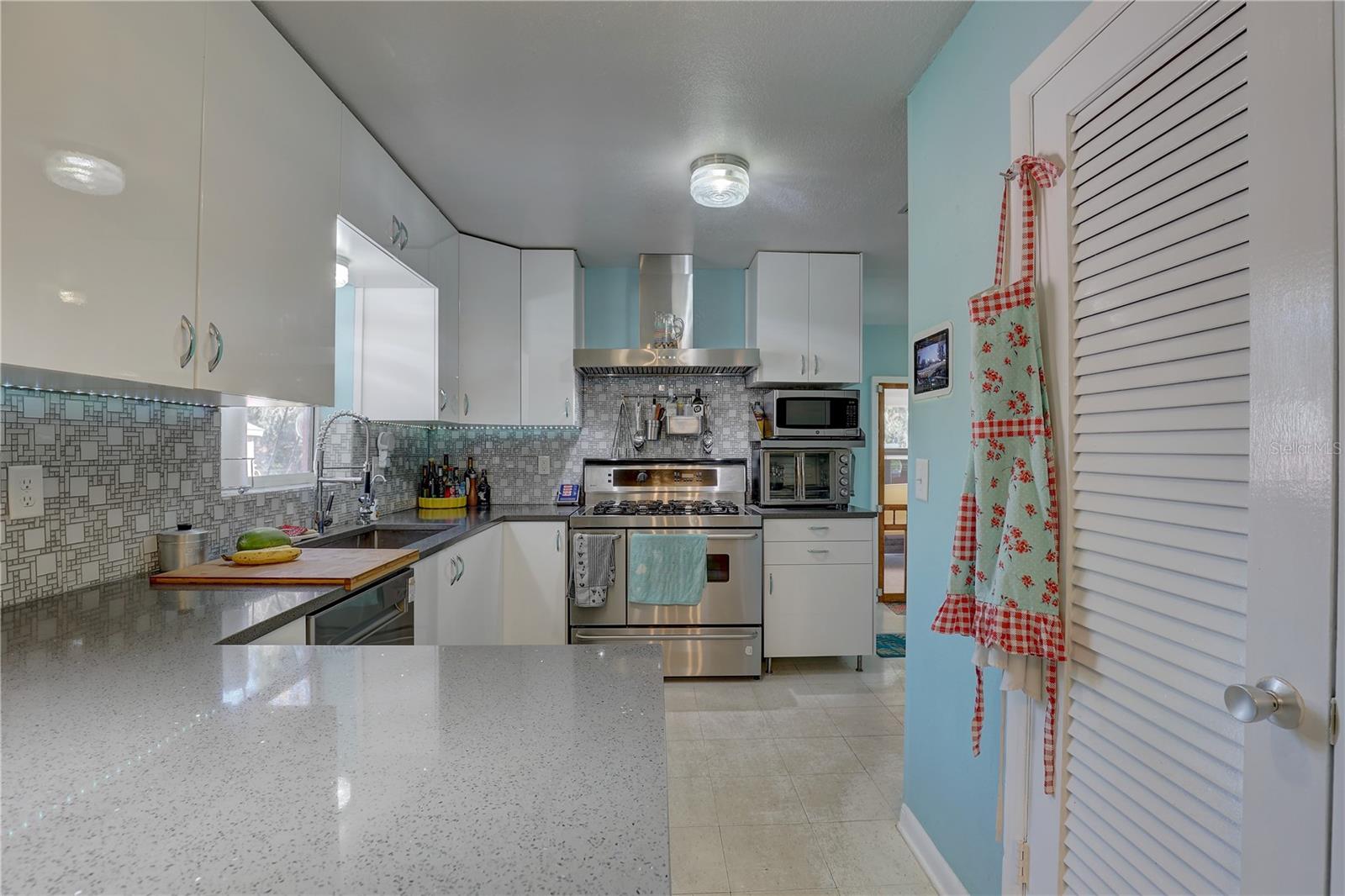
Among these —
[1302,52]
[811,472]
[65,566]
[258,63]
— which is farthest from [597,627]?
[1302,52]

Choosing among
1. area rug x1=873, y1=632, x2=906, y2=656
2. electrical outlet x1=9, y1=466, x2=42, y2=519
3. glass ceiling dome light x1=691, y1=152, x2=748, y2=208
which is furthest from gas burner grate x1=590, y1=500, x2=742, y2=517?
electrical outlet x1=9, y1=466, x2=42, y2=519

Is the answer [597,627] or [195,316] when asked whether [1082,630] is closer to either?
[195,316]

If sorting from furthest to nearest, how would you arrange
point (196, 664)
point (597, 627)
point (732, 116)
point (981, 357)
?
1. point (597, 627)
2. point (732, 116)
3. point (981, 357)
4. point (196, 664)

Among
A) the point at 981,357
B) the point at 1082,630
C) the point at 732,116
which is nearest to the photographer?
the point at 1082,630

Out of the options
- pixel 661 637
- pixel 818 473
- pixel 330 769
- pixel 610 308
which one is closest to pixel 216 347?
pixel 330 769

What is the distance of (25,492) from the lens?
4.38 feet

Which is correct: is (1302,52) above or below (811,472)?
above

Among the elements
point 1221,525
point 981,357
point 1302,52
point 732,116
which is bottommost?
point 1221,525

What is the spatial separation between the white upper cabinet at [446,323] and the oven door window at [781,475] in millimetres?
1739

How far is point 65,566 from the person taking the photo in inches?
56.1

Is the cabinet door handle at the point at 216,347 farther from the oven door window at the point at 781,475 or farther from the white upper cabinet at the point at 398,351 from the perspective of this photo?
the oven door window at the point at 781,475

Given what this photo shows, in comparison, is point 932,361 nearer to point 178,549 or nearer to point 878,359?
point 178,549

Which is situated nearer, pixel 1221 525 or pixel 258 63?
pixel 1221 525

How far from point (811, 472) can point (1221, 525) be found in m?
2.76
